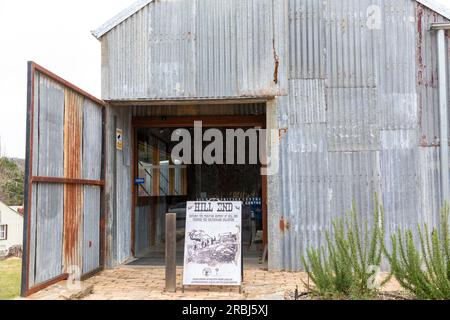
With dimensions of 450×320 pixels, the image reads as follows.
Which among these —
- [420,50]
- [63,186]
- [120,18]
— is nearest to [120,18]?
[120,18]

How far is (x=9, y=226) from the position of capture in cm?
2316

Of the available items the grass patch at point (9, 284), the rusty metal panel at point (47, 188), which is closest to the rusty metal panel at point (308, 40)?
the rusty metal panel at point (47, 188)

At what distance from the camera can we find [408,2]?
8992mm

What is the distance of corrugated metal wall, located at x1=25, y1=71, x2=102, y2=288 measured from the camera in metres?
6.64

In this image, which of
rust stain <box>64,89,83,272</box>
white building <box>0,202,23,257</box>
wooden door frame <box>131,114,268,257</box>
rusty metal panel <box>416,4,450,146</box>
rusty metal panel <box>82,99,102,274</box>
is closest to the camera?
rust stain <box>64,89,83,272</box>

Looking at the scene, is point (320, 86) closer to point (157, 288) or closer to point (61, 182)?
point (157, 288)

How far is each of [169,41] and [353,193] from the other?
4.66m

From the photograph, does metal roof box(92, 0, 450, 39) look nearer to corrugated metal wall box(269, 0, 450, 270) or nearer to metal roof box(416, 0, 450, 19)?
corrugated metal wall box(269, 0, 450, 270)

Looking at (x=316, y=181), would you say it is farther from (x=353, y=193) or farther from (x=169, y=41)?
(x=169, y=41)

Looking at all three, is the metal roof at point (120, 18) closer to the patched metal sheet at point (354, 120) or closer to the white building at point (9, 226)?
the patched metal sheet at point (354, 120)

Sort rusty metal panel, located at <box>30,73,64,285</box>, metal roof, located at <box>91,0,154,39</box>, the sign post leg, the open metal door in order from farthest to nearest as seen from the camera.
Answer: metal roof, located at <box>91,0,154,39</box> < the sign post leg < rusty metal panel, located at <box>30,73,64,285</box> < the open metal door

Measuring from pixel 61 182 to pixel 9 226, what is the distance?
1802 centimetres

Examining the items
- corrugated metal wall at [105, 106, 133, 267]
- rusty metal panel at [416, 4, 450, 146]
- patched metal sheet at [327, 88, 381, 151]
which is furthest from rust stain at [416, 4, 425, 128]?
corrugated metal wall at [105, 106, 133, 267]

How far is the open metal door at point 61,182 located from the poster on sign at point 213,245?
2.00 metres
